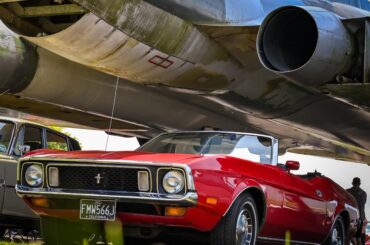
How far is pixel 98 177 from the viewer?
5.50 m

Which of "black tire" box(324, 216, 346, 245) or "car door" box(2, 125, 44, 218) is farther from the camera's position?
"car door" box(2, 125, 44, 218)

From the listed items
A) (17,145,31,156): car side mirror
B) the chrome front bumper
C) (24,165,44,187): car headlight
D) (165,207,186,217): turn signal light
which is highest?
(17,145,31,156): car side mirror

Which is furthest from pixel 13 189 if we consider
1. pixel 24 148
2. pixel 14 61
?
pixel 14 61

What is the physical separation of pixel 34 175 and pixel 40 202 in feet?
0.76

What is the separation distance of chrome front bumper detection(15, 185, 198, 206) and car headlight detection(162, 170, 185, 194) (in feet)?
0.18

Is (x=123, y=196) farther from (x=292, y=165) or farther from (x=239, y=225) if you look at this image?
(x=292, y=165)

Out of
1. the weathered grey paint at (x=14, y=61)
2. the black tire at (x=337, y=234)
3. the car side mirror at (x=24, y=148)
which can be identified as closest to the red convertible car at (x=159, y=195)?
the black tire at (x=337, y=234)

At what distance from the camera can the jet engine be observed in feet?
23.9

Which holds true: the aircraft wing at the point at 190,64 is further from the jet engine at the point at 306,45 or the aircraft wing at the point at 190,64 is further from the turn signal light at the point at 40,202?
the turn signal light at the point at 40,202

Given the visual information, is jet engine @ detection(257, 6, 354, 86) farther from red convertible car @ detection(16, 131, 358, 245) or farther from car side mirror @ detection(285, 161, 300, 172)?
red convertible car @ detection(16, 131, 358, 245)

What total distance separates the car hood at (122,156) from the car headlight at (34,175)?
101mm

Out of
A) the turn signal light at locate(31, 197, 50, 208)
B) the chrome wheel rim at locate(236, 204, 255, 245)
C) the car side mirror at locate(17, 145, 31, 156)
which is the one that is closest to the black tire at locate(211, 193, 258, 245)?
the chrome wheel rim at locate(236, 204, 255, 245)

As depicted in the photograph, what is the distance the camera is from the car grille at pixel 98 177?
5.39 m

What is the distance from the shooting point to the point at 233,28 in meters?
8.34
